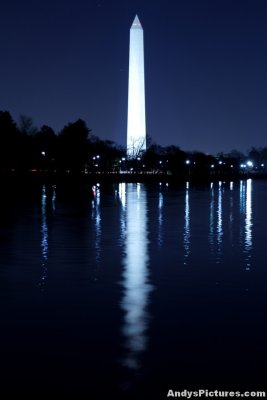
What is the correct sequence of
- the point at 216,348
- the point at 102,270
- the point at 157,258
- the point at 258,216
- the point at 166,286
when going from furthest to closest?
the point at 258,216 → the point at 157,258 → the point at 102,270 → the point at 166,286 → the point at 216,348

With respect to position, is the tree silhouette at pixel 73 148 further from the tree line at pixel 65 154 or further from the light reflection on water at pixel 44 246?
the light reflection on water at pixel 44 246

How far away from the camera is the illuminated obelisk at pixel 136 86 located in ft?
444

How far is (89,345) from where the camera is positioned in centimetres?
829

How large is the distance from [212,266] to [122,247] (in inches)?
168

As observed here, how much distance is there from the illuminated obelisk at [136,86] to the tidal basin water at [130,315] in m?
116

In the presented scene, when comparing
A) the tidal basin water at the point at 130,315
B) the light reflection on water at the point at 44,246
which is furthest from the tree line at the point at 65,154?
the tidal basin water at the point at 130,315

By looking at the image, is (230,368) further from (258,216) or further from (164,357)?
(258,216)

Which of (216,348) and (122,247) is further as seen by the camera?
(122,247)

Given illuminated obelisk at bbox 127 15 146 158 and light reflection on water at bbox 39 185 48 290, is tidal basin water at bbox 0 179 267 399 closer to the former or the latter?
light reflection on water at bbox 39 185 48 290

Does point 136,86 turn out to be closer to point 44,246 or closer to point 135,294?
point 44,246

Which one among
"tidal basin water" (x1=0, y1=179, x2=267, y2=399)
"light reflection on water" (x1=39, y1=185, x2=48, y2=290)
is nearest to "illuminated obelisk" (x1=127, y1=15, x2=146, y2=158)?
"light reflection on water" (x1=39, y1=185, x2=48, y2=290)

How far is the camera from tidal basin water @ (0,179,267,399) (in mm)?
7086

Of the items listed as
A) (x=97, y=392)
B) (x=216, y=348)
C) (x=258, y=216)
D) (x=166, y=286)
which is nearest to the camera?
(x=97, y=392)

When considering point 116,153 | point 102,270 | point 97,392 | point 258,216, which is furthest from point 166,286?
point 116,153
